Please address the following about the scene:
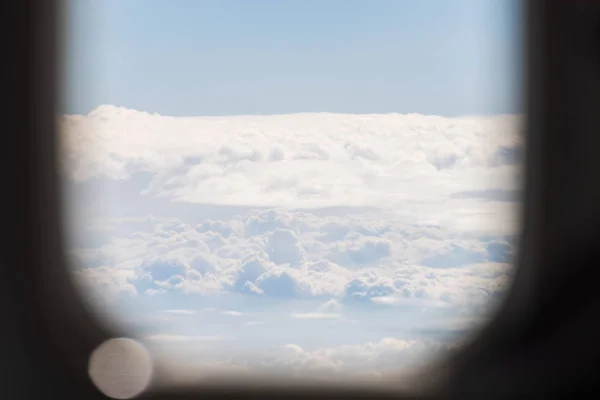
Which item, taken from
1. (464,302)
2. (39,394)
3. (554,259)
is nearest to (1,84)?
(39,394)

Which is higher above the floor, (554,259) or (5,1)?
(5,1)

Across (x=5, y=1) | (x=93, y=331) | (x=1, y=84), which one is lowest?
(x=93, y=331)

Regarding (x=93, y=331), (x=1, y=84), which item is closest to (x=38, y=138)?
(x=1, y=84)

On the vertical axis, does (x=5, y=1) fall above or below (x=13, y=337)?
above

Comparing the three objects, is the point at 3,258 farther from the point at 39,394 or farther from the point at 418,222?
the point at 418,222

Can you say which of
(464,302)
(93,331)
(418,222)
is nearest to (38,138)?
(93,331)

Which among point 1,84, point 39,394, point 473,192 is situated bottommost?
point 39,394

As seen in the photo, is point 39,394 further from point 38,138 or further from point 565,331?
point 565,331
